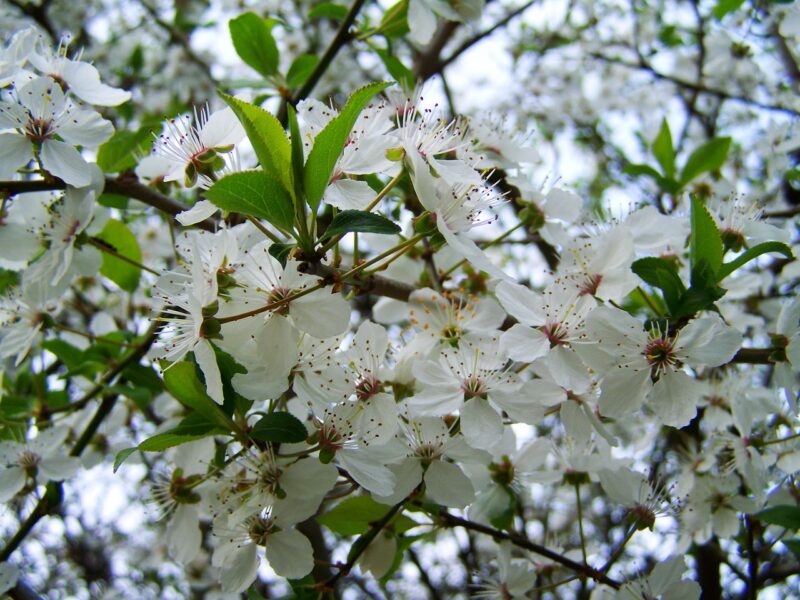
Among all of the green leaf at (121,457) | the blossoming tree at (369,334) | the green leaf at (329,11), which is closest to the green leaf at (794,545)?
the blossoming tree at (369,334)

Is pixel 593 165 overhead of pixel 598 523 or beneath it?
overhead

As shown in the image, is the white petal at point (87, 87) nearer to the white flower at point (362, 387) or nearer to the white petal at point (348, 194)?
the white petal at point (348, 194)

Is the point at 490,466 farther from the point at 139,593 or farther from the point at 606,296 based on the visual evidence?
the point at 139,593

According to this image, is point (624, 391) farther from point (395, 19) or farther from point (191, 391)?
point (395, 19)

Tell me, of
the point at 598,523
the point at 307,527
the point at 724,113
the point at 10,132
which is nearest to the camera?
the point at 10,132

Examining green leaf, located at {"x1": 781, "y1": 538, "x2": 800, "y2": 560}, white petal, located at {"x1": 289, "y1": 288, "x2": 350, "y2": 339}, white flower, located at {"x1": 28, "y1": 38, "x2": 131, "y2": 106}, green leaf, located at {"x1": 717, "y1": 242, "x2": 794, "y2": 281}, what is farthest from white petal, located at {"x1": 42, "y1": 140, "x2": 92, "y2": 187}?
green leaf, located at {"x1": 781, "y1": 538, "x2": 800, "y2": 560}

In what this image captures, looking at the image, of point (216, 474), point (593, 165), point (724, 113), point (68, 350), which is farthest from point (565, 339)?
point (724, 113)
